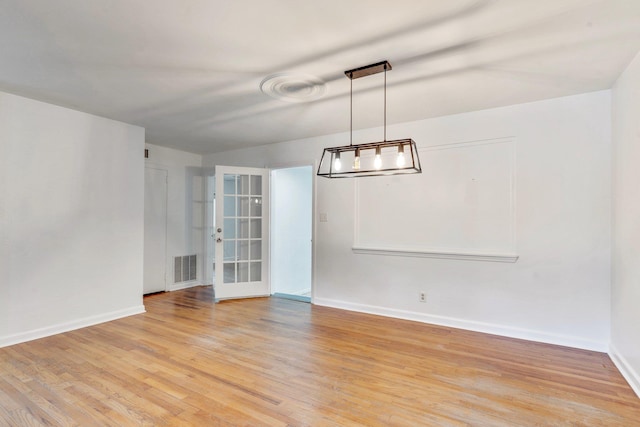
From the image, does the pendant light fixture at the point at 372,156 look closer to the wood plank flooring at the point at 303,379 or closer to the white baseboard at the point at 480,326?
the wood plank flooring at the point at 303,379

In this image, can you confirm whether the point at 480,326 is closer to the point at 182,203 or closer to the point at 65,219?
the point at 65,219

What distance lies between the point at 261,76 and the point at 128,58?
0.97 metres

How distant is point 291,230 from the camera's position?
5941 millimetres

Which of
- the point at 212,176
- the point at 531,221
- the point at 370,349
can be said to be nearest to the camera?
the point at 370,349

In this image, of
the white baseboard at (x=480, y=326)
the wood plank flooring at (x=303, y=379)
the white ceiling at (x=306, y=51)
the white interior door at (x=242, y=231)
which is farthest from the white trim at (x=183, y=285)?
the white ceiling at (x=306, y=51)

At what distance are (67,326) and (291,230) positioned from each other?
3.41 meters

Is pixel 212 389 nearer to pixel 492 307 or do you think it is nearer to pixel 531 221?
pixel 492 307

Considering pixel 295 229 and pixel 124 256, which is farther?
pixel 295 229

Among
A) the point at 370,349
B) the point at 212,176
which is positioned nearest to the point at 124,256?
the point at 212,176

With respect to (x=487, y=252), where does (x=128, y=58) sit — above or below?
above

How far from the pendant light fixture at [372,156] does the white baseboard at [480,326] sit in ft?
5.61

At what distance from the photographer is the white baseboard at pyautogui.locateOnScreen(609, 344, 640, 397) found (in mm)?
2283

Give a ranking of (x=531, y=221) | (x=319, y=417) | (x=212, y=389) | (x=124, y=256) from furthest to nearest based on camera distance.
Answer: (x=124, y=256), (x=531, y=221), (x=212, y=389), (x=319, y=417)

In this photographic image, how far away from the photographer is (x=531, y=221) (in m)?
3.24
